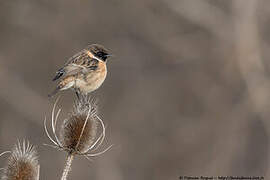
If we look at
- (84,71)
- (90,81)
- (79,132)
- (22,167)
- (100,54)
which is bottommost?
(22,167)

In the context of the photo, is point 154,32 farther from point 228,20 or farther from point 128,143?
point 128,143

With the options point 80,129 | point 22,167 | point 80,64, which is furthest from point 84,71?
point 22,167

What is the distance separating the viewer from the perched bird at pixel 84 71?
9.34 metres

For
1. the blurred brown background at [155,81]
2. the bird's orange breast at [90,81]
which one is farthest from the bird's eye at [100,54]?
the blurred brown background at [155,81]

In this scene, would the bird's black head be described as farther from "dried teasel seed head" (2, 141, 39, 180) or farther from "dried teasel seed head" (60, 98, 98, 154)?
"dried teasel seed head" (2, 141, 39, 180)

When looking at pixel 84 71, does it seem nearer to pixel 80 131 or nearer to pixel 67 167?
pixel 80 131

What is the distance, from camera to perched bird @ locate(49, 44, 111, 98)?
9.34m

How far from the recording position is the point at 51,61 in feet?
55.4

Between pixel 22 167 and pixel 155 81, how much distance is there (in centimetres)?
1148

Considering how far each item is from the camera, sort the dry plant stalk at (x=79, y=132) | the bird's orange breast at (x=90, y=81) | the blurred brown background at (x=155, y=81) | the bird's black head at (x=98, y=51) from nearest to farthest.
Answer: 1. the dry plant stalk at (x=79, y=132)
2. the bird's orange breast at (x=90, y=81)
3. the bird's black head at (x=98, y=51)
4. the blurred brown background at (x=155, y=81)

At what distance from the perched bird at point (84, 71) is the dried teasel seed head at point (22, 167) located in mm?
3201

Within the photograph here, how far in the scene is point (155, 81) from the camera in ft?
56.4

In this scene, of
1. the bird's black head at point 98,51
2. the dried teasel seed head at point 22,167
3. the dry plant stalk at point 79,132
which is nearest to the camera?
the dried teasel seed head at point 22,167

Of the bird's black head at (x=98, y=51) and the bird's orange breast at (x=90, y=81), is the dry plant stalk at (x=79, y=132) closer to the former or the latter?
the bird's orange breast at (x=90, y=81)
